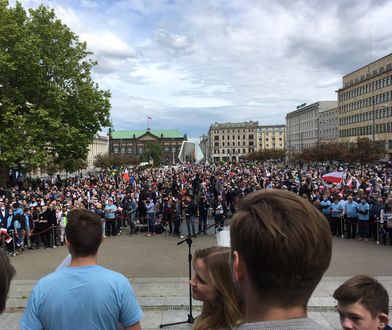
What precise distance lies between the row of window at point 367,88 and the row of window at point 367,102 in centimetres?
178

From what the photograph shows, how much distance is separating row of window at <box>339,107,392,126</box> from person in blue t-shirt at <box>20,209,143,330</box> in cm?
9038

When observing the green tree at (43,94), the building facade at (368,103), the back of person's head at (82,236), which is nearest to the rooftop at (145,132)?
the building facade at (368,103)

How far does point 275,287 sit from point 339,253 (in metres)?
13.4

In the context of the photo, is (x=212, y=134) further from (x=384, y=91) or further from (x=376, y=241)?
(x=376, y=241)

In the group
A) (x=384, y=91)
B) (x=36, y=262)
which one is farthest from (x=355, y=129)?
(x=36, y=262)

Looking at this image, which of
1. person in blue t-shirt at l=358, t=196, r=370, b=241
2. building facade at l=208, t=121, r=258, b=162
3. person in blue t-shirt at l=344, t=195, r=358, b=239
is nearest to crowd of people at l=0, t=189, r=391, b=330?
person in blue t-shirt at l=358, t=196, r=370, b=241

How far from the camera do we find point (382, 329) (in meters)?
2.80

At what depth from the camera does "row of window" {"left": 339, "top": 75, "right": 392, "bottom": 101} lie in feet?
276

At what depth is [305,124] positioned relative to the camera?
145875 millimetres

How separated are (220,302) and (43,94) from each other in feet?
111

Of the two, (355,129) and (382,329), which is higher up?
(355,129)

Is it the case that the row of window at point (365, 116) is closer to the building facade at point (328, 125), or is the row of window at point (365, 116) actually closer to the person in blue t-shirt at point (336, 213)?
the building facade at point (328, 125)

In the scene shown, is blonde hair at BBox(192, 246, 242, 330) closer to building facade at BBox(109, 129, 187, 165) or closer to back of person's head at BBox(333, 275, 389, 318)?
back of person's head at BBox(333, 275, 389, 318)

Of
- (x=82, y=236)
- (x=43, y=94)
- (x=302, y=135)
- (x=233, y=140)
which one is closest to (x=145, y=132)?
(x=233, y=140)
